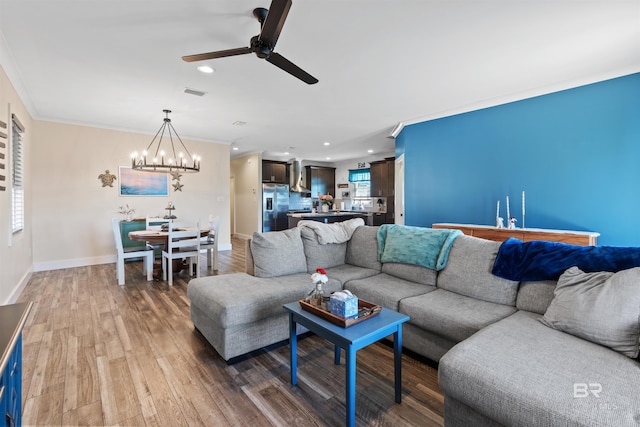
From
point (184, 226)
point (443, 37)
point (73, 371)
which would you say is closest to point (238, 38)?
point (443, 37)

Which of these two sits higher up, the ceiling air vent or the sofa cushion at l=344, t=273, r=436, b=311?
the ceiling air vent

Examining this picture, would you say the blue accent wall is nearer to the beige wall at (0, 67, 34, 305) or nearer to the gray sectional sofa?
the gray sectional sofa

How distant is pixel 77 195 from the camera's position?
525 centimetres

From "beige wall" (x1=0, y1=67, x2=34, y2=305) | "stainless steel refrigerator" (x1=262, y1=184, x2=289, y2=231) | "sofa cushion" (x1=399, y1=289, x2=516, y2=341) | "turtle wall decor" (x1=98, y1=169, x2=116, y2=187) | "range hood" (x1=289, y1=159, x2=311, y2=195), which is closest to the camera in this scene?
"sofa cushion" (x1=399, y1=289, x2=516, y2=341)

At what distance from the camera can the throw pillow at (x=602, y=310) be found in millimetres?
1413

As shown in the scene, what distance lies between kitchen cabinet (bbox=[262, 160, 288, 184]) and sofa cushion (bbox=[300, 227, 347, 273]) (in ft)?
20.5

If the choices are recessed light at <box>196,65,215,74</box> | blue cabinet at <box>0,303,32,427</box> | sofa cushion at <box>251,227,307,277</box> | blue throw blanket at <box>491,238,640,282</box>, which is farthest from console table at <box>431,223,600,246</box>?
blue cabinet at <box>0,303,32,427</box>

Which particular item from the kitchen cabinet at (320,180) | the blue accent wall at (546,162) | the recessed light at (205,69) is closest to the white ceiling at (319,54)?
the recessed light at (205,69)

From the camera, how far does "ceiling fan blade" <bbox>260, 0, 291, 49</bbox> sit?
1.71 m

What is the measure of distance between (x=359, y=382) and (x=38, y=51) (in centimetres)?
401

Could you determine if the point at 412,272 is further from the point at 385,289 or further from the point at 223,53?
the point at 223,53

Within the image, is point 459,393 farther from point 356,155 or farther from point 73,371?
point 356,155

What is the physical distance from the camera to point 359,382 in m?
1.94

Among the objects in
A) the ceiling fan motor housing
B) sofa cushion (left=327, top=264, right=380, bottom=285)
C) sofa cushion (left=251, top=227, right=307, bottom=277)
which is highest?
the ceiling fan motor housing
